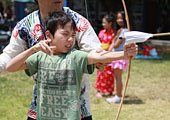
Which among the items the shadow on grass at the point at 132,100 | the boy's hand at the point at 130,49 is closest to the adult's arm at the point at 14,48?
the boy's hand at the point at 130,49

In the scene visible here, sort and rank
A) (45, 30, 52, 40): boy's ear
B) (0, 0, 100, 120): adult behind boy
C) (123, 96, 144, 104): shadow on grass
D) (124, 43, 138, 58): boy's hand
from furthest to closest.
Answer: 1. (123, 96, 144, 104): shadow on grass
2. (0, 0, 100, 120): adult behind boy
3. (45, 30, 52, 40): boy's ear
4. (124, 43, 138, 58): boy's hand

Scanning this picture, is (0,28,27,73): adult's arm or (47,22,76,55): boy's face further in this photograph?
(0,28,27,73): adult's arm

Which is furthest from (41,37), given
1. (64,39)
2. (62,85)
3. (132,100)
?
(132,100)

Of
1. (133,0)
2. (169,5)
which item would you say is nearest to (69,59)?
(133,0)

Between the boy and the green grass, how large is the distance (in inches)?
98.0

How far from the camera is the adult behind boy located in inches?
89.3

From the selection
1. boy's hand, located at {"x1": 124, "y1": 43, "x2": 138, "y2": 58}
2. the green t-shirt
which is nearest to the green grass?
the green t-shirt

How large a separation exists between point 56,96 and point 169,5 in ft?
51.5

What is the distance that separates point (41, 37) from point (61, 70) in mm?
377

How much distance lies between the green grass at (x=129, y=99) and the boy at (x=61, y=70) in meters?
2.49

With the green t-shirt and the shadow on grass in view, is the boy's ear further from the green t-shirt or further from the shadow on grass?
the shadow on grass

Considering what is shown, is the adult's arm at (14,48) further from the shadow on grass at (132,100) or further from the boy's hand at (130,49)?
the shadow on grass at (132,100)

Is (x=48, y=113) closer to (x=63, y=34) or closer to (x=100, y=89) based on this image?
(x=63, y=34)

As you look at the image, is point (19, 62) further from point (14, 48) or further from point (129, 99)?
point (129, 99)
